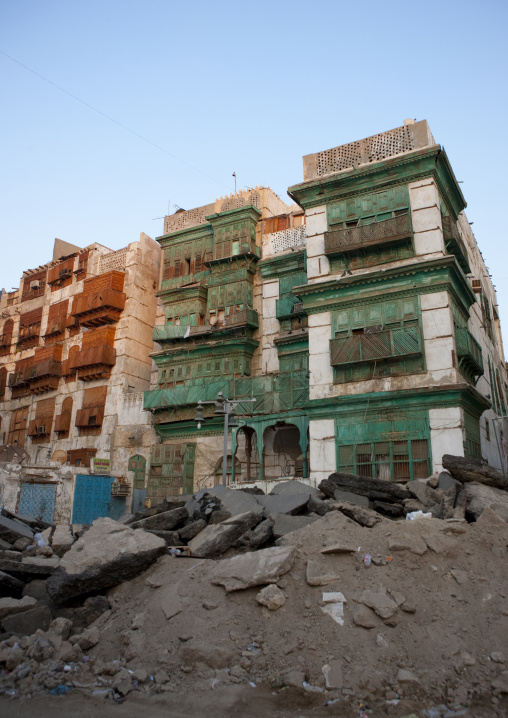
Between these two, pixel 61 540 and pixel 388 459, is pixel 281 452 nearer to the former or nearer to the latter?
pixel 388 459

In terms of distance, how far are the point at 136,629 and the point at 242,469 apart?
17586 mm

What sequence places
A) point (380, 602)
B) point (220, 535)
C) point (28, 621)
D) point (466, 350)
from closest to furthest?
point (380, 602) → point (28, 621) → point (220, 535) → point (466, 350)

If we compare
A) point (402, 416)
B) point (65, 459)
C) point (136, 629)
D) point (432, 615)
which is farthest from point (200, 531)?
point (65, 459)

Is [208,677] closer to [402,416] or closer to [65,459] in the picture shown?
[402,416]

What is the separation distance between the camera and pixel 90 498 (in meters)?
26.7

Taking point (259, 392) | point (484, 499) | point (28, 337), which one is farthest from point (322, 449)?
point (28, 337)

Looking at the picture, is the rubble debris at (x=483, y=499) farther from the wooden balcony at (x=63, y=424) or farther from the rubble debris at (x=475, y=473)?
the wooden balcony at (x=63, y=424)

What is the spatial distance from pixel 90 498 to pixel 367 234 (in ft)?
56.2

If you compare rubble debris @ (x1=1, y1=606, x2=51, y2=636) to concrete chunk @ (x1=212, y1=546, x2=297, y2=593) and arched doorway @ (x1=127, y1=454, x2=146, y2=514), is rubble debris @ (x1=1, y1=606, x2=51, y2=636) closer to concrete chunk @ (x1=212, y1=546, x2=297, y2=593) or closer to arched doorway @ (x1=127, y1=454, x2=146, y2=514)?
concrete chunk @ (x1=212, y1=546, x2=297, y2=593)

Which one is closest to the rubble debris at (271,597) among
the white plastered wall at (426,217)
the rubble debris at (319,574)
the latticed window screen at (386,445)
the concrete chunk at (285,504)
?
the rubble debris at (319,574)

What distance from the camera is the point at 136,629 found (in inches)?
348

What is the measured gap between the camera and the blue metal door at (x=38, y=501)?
79.3ft

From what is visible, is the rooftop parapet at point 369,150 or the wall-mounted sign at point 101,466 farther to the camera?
the wall-mounted sign at point 101,466

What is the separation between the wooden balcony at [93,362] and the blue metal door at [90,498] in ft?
22.4
